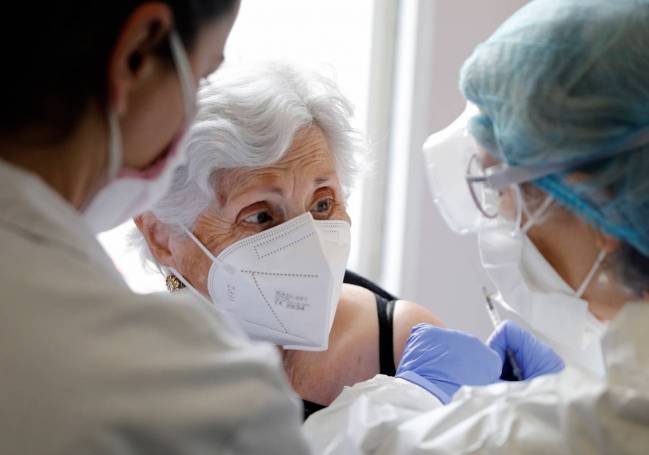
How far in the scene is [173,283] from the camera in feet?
5.98

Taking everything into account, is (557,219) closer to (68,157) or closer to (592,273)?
(592,273)

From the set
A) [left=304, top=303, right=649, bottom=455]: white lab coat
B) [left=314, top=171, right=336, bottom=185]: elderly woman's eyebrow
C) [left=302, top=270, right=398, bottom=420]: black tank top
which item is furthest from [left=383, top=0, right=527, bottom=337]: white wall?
[left=304, top=303, right=649, bottom=455]: white lab coat

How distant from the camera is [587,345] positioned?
1.22 metres

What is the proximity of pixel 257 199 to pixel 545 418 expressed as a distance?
31.5 inches

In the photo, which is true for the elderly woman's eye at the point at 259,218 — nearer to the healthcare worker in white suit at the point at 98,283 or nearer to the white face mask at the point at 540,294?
the white face mask at the point at 540,294

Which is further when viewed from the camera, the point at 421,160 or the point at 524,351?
the point at 421,160

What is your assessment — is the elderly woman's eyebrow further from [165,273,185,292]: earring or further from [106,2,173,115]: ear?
[106,2,173,115]: ear

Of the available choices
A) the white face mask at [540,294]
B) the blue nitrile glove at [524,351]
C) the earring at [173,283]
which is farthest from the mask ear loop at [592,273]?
the earring at [173,283]

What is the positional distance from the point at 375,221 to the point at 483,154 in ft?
5.86

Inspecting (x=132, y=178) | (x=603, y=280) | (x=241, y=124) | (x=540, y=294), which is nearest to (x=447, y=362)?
(x=540, y=294)

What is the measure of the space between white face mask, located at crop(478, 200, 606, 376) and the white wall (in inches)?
56.7

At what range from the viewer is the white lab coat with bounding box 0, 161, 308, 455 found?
2.36 ft

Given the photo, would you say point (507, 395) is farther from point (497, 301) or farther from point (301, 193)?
point (301, 193)

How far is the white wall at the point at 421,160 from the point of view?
8.91 ft
